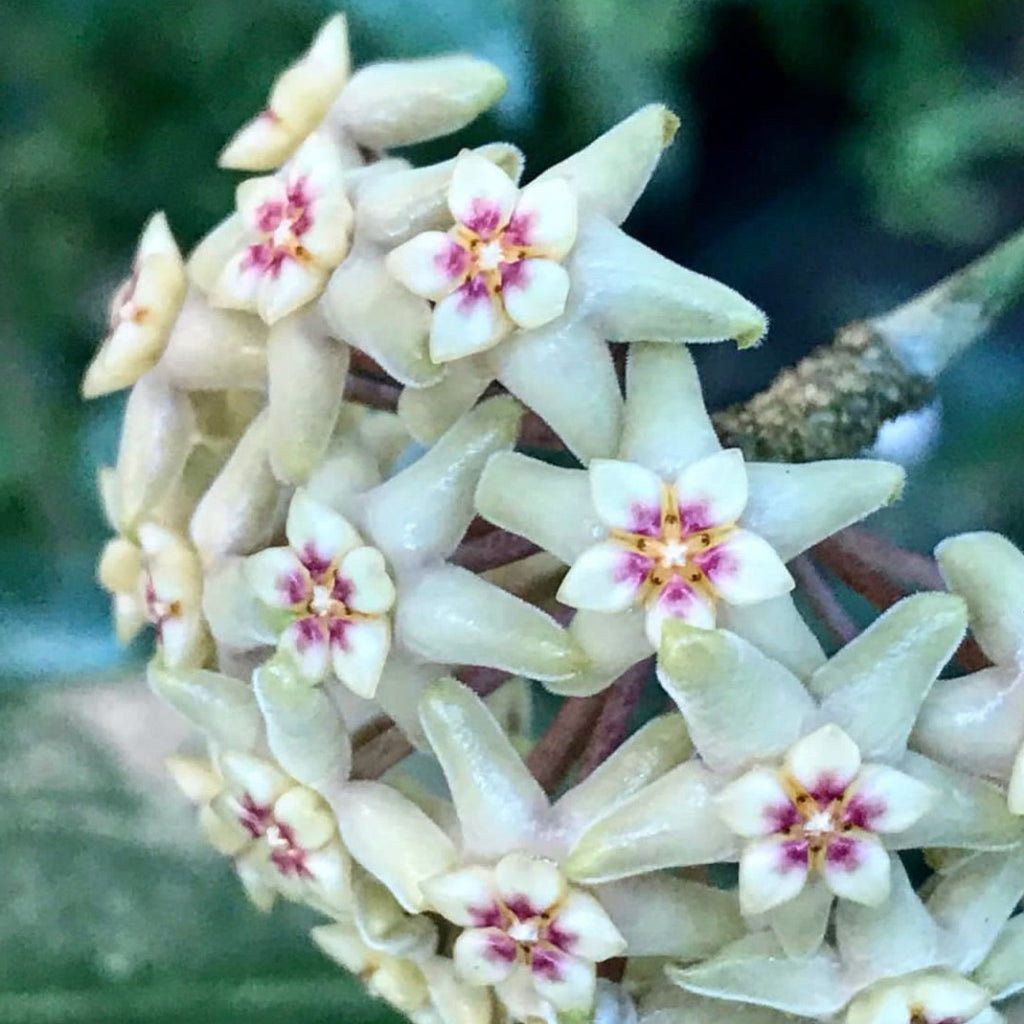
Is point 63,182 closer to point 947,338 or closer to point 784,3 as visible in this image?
point 784,3

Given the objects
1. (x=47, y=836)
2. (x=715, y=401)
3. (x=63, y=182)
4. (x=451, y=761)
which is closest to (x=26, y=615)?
(x=47, y=836)

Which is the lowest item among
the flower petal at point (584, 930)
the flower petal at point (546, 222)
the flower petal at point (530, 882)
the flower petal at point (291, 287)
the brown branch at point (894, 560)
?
the flower petal at point (584, 930)

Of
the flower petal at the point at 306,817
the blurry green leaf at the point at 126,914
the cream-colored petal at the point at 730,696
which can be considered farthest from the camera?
the blurry green leaf at the point at 126,914

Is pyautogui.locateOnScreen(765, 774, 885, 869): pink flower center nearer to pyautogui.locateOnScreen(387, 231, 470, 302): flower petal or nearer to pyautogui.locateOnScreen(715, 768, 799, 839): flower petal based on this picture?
pyautogui.locateOnScreen(715, 768, 799, 839): flower petal

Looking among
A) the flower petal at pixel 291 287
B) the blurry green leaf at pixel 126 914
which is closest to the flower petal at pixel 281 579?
the flower petal at pixel 291 287

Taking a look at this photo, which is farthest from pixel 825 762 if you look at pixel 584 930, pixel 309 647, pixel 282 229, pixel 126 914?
pixel 126 914

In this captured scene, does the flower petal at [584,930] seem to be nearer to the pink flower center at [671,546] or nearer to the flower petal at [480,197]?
the pink flower center at [671,546]

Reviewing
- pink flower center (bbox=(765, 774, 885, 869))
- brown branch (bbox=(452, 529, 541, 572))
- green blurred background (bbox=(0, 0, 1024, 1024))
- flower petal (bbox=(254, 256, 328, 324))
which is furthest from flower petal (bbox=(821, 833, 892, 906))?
green blurred background (bbox=(0, 0, 1024, 1024))

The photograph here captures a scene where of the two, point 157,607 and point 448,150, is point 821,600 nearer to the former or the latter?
point 157,607
